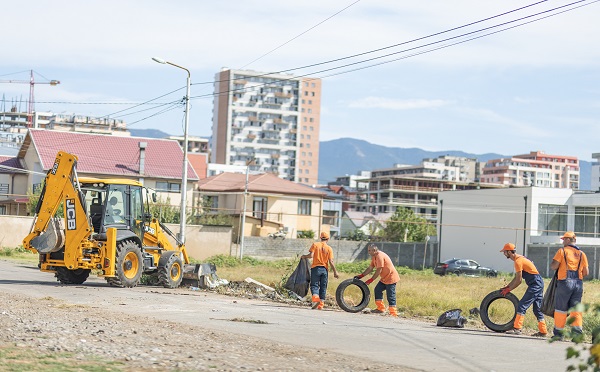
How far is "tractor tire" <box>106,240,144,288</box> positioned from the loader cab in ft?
1.10

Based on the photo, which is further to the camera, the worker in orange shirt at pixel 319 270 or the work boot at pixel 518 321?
the worker in orange shirt at pixel 319 270

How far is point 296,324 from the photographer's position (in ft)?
55.1

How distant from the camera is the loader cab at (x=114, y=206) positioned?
24.9 metres

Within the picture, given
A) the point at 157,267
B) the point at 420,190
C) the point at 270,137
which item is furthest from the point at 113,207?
the point at 270,137

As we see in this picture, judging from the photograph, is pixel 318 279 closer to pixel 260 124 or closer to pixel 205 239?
pixel 205 239

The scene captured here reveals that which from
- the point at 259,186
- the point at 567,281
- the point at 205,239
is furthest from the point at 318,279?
the point at 259,186

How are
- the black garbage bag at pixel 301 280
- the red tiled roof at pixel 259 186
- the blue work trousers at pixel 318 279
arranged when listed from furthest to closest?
the red tiled roof at pixel 259 186 → the black garbage bag at pixel 301 280 → the blue work trousers at pixel 318 279

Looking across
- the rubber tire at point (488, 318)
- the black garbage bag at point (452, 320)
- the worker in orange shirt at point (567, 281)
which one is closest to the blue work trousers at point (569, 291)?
the worker in orange shirt at point (567, 281)

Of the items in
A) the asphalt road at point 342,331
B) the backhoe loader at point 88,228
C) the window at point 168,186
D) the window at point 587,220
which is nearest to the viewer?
the asphalt road at point 342,331

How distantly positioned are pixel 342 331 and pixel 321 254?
562 centimetres

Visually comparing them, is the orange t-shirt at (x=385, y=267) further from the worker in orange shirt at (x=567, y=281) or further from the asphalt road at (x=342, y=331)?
the worker in orange shirt at (x=567, y=281)

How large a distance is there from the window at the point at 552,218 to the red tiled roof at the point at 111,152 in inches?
1009

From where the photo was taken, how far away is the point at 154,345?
Result: 12484 mm

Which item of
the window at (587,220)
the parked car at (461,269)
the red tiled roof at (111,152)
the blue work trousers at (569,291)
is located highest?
the red tiled roof at (111,152)
